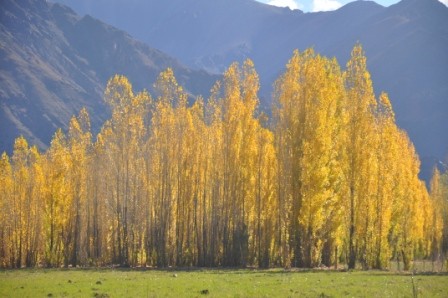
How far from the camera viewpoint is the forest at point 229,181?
3198cm

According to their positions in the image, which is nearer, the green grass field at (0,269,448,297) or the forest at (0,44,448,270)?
the green grass field at (0,269,448,297)

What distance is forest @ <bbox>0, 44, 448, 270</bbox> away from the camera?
105 ft

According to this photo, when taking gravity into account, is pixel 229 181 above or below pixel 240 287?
above

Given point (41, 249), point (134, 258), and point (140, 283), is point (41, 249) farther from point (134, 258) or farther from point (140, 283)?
point (140, 283)

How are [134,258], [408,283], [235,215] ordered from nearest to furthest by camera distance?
[408,283] < [235,215] < [134,258]

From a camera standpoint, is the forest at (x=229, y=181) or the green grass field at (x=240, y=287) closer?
the green grass field at (x=240, y=287)

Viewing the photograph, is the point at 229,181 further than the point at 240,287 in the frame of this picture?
Yes

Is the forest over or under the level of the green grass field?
over

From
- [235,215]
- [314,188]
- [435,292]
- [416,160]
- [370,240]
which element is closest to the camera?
[435,292]

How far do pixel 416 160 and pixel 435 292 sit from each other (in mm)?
30531

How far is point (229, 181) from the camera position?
119ft

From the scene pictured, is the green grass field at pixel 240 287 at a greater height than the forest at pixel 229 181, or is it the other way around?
the forest at pixel 229 181

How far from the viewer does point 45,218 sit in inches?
1735

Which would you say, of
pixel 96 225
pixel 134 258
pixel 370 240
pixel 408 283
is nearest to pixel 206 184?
pixel 134 258
